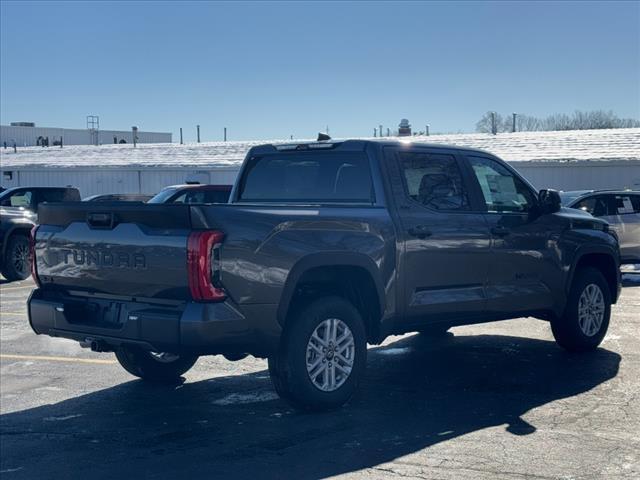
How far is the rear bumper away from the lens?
6.38 metres

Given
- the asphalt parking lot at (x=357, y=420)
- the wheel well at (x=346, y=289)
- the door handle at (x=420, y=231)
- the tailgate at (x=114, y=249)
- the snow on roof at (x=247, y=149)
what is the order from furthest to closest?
1. the snow on roof at (x=247, y=149)
2. the door handle at (x=420, y=231)
3. the wheel well at (x=346, y=289)
4. the tailgate at (x=114, y=249)
5. the asphalt parking lot at (x=357, y=420)

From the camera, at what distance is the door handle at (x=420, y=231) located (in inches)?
304

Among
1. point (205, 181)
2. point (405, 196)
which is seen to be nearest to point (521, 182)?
point (405, 196)

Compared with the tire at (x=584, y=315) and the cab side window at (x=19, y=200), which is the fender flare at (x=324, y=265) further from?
the cab side window at (x=19, y=200)

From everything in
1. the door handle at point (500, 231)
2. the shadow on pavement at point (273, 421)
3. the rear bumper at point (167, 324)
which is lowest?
the shadow on pavement at point (273, 421)

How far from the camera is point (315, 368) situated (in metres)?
7.16

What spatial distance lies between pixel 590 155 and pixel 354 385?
22.6 m

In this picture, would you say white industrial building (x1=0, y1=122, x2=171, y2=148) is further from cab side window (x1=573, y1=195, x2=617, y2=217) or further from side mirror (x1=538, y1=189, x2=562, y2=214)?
side mirror (x1=538, y1=189, x2=562, y2=214)

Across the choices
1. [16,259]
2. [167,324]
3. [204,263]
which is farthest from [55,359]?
[16,259]

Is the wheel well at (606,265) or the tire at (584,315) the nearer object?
the tire at (584,315)

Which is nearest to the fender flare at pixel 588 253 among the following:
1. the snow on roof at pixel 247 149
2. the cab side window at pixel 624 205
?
the cab side window at pixel 624 205

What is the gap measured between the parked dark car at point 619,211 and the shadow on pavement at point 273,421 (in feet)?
29.8

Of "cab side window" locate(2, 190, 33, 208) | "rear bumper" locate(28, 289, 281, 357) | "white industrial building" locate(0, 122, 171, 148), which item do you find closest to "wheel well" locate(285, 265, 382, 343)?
"rear bumper" locate(28, 289, 281, 357)

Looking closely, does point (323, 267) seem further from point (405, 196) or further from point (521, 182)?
point (521, 182)
